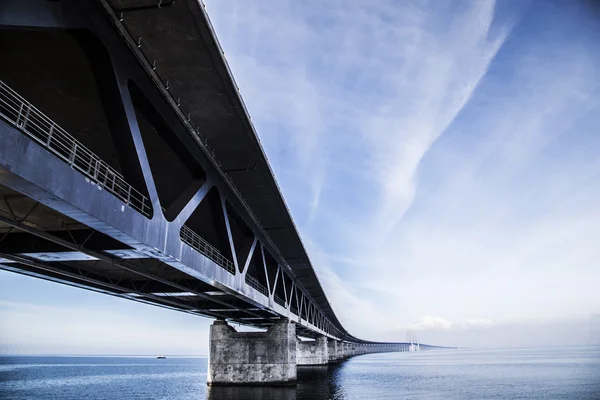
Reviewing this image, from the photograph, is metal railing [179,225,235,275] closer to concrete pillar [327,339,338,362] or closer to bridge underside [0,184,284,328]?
bridge underside [0,184,284,328]

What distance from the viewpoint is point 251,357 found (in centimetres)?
3512

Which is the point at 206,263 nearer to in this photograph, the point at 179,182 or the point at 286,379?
the point at 179,182

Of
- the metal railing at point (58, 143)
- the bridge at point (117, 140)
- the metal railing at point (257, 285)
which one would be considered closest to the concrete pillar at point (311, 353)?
the metal railing at point (257, 285)

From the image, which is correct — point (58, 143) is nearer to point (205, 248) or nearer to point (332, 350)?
point (205, 248)

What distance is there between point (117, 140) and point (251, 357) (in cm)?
2900

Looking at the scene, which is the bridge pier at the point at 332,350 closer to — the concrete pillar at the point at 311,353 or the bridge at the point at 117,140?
the concrete pillar at the point at 311,353

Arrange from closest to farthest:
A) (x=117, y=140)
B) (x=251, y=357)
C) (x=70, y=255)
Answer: (x=117, y=140)
(x=70, y=255)
(x=251, y=357)

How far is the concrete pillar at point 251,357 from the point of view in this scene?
34.6 meters

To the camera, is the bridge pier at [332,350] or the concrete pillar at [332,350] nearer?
the bridge pier at [332,350]

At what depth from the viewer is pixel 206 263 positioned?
16609 mm

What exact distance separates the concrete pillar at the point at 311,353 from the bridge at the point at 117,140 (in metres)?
68.8

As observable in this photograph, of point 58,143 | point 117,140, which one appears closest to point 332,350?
point 58,143

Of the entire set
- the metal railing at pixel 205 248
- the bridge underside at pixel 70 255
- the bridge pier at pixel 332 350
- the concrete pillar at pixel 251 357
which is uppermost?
the metal railing at pixel 205 248

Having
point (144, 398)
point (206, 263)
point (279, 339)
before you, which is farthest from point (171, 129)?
point (144, 398)
